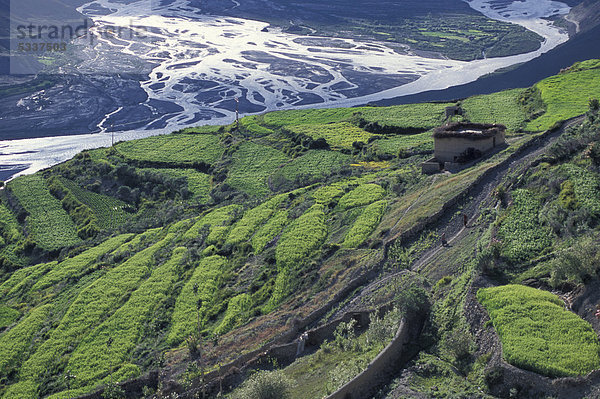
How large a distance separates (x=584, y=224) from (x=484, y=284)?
16.9 ft

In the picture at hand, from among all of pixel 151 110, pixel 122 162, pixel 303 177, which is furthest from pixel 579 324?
pixel 151 110

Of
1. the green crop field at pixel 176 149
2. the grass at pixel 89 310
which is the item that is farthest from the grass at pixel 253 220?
the green crop field at pixel 176 149

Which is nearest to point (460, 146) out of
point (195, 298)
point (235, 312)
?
point (235, 312)

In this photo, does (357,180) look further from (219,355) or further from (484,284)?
(484,284)

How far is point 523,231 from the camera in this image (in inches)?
1235

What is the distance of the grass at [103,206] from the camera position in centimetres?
7431

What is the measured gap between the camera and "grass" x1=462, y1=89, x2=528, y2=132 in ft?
225

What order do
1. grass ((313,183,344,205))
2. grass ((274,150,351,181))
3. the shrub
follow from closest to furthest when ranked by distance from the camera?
1. the shrub
2. grass ((313,183,344,205))
3. grass ((274,150,351,181))

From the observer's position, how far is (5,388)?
129 feet

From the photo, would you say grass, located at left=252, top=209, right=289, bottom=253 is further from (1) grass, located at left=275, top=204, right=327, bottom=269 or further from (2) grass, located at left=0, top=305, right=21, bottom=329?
(2) grass, located at left=0, top=305, right=21, bottom=329

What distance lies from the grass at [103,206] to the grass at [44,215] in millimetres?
2688

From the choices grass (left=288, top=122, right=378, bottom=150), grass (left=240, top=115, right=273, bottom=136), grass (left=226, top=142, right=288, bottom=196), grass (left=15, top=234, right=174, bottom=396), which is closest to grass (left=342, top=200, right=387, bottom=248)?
→ grass (left=15, top=234, right=174, bottom=396)

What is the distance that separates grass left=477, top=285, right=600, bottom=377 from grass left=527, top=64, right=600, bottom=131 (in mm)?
38645

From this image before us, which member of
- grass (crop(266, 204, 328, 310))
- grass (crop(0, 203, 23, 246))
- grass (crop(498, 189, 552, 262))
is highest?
grass (crop(498, 189, 552, 262))
